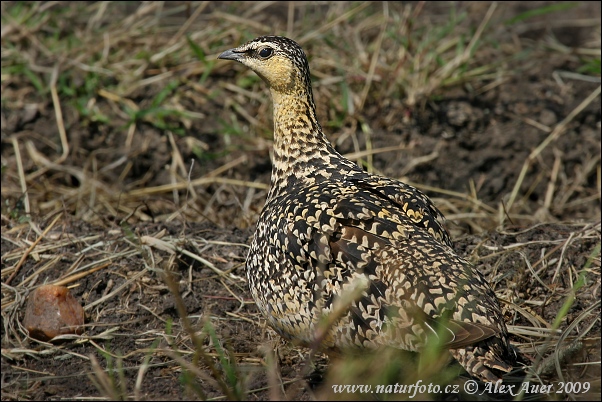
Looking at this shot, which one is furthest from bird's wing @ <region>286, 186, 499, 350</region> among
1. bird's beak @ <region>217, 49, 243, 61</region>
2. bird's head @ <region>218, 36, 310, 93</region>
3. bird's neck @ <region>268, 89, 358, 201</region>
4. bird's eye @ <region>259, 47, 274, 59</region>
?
bird's beak @ <region>217, 49, 243, 61</region>

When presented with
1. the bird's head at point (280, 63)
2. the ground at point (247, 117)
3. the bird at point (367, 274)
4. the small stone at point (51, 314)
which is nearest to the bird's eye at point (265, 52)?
the bird's head at point (280, 63)

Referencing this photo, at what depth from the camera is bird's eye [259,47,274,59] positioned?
4.80 metres

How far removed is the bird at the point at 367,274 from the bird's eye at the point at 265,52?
2.35 feet

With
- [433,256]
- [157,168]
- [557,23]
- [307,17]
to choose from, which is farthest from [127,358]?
[557,23]

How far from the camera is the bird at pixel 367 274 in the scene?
3.46 m

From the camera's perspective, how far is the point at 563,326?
4340 mm

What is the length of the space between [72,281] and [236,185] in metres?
2.06

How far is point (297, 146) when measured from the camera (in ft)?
15.4

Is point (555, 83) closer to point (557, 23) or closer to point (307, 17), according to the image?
point (557, 23)

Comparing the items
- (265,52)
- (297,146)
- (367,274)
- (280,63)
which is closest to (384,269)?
(367,274)

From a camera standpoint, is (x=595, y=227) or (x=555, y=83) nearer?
(x=595, y=227)

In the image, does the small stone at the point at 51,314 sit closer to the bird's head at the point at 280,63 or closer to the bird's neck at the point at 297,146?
the bird's neck at the point at 297,146

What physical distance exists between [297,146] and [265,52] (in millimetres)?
600

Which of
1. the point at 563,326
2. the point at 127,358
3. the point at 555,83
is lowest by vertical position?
the point at 127,358
